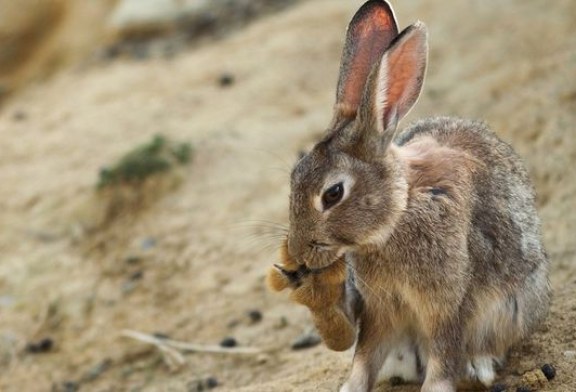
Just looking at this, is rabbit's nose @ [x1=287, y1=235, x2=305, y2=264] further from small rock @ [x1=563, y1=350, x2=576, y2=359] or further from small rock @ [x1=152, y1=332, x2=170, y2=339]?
small rock @ [x1=152, y1=332, x2=170, y2=339]

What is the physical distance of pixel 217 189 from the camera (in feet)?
26.9

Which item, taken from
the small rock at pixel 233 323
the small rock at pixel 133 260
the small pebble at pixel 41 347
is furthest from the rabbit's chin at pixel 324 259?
the small rock at pixel 133 260

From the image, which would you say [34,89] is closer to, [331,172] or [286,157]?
[286,157]

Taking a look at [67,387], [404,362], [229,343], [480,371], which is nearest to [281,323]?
[229,343]

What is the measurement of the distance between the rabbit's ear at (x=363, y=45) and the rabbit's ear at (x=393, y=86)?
0.24 m

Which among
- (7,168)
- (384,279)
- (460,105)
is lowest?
(460,105)

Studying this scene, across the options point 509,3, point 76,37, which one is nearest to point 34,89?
point 76,37

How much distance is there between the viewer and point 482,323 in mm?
4352

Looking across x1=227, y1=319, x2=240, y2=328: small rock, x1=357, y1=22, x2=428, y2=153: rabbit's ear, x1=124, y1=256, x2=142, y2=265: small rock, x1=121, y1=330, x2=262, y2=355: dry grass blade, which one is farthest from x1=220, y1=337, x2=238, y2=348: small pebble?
x1=357, y1=22, x2=428, y2=153: rabbit's ear

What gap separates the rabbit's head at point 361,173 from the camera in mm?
4113

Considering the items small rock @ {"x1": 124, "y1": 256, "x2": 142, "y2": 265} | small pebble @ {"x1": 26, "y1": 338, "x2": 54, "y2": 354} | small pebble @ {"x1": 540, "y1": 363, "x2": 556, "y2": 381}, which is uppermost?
small pebble @ {"x1": 540, "y1": 363, "x2": 556, "y2": 381}

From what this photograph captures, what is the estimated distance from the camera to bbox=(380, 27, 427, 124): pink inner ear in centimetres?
423

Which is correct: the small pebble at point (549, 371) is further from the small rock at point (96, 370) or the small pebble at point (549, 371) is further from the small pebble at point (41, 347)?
the small pebble at point (41, 347)

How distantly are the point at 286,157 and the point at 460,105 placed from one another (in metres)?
1.57
